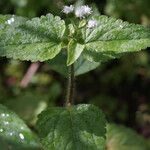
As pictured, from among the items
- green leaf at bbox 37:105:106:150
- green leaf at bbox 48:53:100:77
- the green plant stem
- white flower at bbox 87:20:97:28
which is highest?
white flower at bbox 87:20:97:28

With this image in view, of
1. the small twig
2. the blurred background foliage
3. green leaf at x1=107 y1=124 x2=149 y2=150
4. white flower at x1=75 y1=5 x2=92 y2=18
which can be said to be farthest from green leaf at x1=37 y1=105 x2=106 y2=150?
the small twig

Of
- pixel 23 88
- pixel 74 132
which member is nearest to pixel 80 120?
pixel 74 132

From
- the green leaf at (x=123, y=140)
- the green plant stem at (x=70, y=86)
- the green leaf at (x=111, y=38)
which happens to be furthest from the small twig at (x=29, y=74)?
the green leaf at (x=111, y=38)

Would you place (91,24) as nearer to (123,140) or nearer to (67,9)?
(67,9)

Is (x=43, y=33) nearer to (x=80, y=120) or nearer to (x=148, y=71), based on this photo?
(x=80, y=120)

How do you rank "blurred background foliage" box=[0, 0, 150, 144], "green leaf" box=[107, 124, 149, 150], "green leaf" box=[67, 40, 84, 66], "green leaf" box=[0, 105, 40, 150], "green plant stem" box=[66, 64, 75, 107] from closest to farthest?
"green leaf" box=[67, 40, 84, 66]
"green plant stem" box=[66, 64, 75, 107]
"green leaf" box=[0, 105, 40, 150]
"green leaf" box=[107, 124, 149, 150]
"blurred background foliage" box=[0, 0, 150, 144]

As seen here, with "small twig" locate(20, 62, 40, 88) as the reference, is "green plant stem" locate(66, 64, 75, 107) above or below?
above

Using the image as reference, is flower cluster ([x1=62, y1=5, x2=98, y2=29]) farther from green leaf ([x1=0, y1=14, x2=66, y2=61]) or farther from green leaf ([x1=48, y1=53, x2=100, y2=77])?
green leaf ([x1=48, y1=53, x2=100, y2=77])
